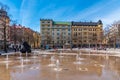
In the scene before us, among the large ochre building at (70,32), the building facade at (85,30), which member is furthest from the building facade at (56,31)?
the building facade at (85,30)

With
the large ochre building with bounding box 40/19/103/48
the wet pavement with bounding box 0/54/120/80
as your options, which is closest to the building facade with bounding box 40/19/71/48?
the large ochre building with bounding box 40/19/103/48

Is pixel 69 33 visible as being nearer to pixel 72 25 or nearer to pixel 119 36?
pixel 72 25

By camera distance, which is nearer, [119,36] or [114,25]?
[119,36]

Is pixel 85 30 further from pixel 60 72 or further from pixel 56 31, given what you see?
pixel 60 72

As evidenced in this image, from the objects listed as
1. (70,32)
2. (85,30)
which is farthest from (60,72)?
(85,30)

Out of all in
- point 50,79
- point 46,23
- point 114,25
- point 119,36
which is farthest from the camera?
point 46,23

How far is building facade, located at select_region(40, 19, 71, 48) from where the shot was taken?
5027 inches

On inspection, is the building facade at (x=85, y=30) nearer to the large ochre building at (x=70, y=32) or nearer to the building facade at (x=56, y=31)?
the large ochre building at (x=70, y=32)

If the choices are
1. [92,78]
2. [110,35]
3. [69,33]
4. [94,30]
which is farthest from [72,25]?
[92,78]

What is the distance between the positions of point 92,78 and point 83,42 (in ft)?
392

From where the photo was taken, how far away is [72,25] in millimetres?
134000

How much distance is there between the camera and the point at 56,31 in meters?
132

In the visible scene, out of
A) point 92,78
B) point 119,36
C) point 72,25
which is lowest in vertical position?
point 92,78

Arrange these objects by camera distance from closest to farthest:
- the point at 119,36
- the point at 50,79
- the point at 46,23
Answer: the point at 50,79 → the point at 119,36 → the point at 46,23
